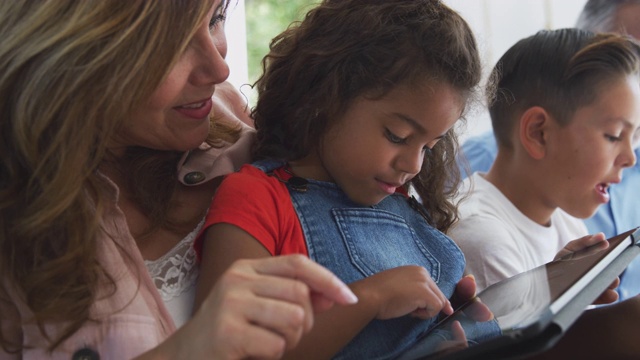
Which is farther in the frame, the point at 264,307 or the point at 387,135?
the point at 387,135

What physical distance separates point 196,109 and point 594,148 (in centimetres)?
76

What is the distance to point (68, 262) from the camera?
72 cm

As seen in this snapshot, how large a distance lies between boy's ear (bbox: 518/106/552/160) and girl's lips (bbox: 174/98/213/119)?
0.70m

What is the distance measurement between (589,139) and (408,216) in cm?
47

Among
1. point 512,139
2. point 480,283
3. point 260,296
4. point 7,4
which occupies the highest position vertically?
point 7,4

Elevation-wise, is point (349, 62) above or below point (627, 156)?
above

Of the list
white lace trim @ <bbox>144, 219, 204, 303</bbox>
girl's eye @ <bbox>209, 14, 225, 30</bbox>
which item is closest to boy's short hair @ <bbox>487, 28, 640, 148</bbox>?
girl's eye @ <bbox>209, 14, 225, 30</bbox>

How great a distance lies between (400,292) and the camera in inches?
31.0

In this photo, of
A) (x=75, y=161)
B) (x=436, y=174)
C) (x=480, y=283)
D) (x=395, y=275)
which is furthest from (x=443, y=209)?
(x=75, y=161)

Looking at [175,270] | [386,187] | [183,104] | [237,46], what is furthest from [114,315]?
[237,46]

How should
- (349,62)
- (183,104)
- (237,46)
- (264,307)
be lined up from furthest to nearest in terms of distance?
(237,46), (349,62), (183,104), (264,307)

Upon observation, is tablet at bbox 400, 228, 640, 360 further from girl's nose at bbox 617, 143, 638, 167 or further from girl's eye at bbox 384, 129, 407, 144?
girl's nose at bbox 617, 143, 638, 167

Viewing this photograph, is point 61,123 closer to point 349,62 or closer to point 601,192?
point 349,62

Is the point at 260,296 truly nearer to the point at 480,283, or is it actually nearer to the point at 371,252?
the point at 371,252
